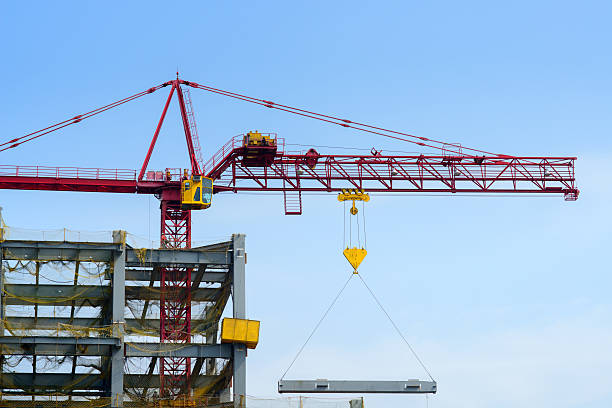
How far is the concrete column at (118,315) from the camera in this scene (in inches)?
3004

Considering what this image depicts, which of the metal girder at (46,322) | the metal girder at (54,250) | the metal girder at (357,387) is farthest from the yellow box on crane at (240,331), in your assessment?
the metal girder at (46,322)

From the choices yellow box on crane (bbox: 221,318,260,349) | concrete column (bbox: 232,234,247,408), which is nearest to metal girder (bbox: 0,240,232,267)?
concrete column (bbox: 232,234,247,408)

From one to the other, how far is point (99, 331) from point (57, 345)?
3711 mm

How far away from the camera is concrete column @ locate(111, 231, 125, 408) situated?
76312 millimetres

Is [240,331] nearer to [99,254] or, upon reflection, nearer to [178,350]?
[178,350]

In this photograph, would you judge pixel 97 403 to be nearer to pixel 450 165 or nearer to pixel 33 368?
pixel 33 368

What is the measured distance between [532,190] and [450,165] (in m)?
9.18

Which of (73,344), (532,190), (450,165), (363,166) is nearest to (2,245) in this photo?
(73,344)

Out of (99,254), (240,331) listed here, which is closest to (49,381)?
(99,254)

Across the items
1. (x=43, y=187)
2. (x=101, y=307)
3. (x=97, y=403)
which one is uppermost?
(x=43, y=187)

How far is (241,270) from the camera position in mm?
81875

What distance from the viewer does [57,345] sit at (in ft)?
253

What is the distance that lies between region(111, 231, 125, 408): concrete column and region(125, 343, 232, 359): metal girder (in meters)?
1.26

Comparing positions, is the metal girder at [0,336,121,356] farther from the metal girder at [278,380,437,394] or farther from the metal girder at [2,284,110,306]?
the metal girder at [278,380,437,394]
